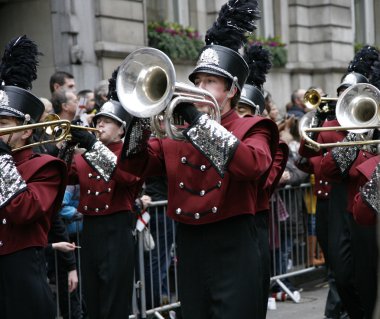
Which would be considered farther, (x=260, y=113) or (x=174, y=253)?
(x=174, y=253)

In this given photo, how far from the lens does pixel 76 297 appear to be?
7.96 meters

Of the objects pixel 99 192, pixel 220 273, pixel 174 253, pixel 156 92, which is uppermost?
pixel 156 92

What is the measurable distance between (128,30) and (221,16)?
8.76 m

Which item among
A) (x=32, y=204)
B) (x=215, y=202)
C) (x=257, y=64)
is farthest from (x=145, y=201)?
(x=215, y=202)

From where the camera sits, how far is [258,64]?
27.2 feet

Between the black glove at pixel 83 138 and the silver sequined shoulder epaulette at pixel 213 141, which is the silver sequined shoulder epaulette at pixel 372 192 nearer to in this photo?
the silver sequined shoulder epaulette at pixel 213 141

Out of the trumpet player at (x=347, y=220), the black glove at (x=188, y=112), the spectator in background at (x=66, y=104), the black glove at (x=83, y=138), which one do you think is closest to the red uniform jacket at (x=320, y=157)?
the trumpet player at (x=347, y=220)

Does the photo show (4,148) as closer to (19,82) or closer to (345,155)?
(19,82)

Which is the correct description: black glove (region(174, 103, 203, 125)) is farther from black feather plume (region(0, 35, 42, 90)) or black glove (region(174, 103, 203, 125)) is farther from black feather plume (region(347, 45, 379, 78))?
black feather plume (region(347, 45, 379, 78))

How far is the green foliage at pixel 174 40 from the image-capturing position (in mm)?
15039

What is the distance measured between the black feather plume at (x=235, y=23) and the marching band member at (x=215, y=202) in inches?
5.0

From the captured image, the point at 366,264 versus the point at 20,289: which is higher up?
the point at 20,289

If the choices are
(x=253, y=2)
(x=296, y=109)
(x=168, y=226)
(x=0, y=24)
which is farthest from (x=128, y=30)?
(x=253, y=2)

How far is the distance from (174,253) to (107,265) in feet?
7.22
